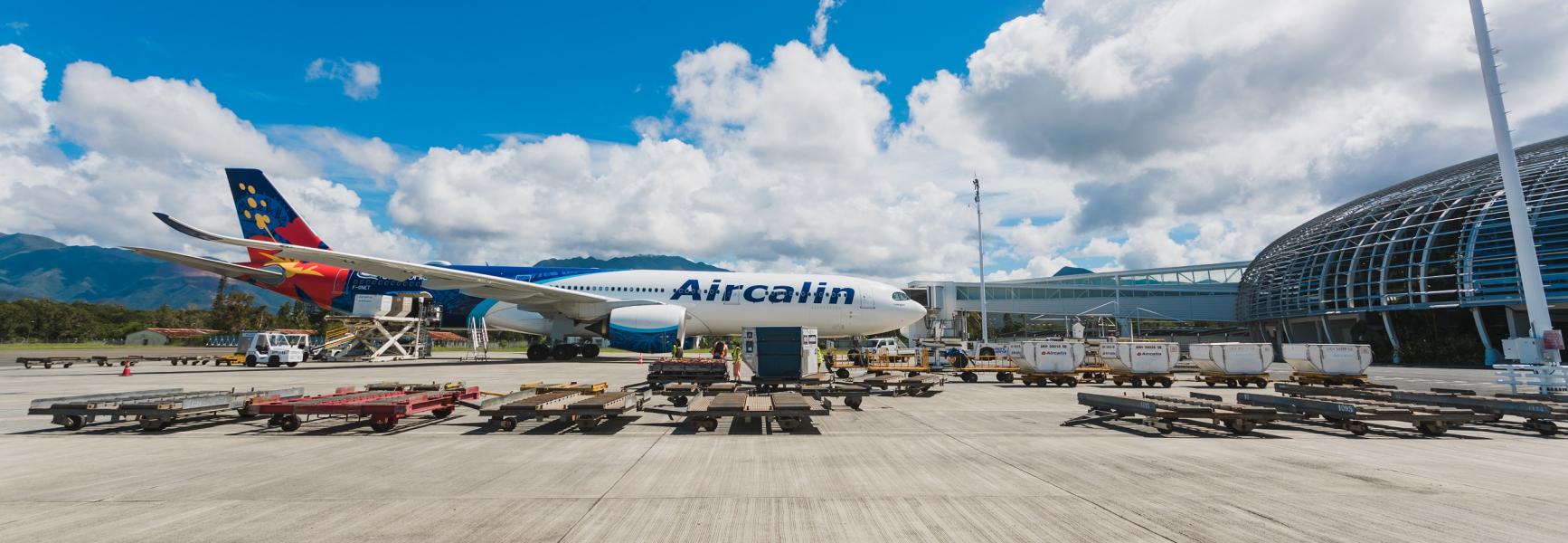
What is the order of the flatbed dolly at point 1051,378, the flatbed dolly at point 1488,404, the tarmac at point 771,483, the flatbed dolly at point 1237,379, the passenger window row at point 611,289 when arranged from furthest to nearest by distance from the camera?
the passenger window row at point 611,289, the flatbed dolly at point 1237,379, the flatbed dolly at point 1051,378, the flatbed dolly at point 1488,404, the tarmac at point 771,483

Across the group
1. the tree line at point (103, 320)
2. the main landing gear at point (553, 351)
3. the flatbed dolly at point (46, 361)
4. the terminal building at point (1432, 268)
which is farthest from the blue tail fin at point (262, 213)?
the terminal building at point (1432, 268)

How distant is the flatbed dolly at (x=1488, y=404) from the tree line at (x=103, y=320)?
10351 centimetres

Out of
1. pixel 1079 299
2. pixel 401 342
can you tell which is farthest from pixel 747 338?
pixel 1079 299

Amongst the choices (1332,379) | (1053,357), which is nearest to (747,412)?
(1053,357)

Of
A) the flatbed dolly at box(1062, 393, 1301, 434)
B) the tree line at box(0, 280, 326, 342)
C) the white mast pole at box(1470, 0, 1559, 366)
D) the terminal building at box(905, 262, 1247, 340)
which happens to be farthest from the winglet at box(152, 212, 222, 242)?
the tree line at box(0, 280, 326, 342)

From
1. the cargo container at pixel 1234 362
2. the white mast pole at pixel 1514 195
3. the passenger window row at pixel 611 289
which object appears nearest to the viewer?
the white mast pole at pixel 1514 195

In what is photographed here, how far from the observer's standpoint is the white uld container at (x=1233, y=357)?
2158 centimetres

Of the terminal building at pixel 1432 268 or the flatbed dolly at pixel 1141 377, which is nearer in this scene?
the flatbed dolly at pixel 1141 377

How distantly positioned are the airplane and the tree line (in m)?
63.8

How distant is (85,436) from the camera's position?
935 centimetres

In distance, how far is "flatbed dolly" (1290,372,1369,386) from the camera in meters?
19.8

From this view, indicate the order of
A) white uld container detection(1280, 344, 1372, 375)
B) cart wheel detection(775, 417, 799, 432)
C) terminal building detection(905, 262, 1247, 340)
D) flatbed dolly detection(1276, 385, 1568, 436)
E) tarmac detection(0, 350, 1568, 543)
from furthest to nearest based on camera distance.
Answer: terminal building detection(905, 262, 1247, 340), white uld container detection(1280, 344, 1372, 375), flatbed dolly detection(1276, 385, 1568, 436), cart wheel detection(775, 417, 799, 432), tarmac detection(0, 350, 1568, 543)

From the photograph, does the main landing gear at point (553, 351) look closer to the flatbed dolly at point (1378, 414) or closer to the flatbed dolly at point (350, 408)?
the flatbed dolly at point (350, 408)

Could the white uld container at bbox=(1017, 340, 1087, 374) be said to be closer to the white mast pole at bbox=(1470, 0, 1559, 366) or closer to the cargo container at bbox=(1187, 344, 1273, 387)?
the cargo container at bbox=(1187, 344, 1273, 387)
